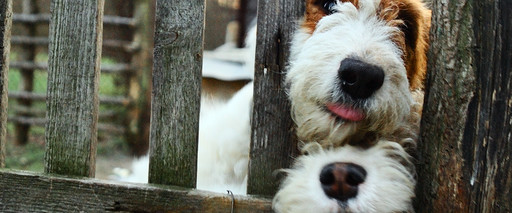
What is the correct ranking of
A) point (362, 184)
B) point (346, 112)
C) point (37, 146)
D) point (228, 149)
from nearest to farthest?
1. point (362, 184)
2. point (346, 112)
3. point (228, 149)
4. point (37, 146)

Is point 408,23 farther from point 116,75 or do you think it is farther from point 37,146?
point 37,146

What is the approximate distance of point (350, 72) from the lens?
5.84 feet

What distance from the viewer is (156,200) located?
199cm

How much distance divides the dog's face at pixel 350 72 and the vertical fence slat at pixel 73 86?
74 cm

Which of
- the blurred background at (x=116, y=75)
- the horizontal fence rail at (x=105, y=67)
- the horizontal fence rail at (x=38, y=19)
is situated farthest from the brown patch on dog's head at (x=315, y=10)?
the horizontal fence rail at (x=38, y=19)

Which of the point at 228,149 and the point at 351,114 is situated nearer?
the point at 351,114

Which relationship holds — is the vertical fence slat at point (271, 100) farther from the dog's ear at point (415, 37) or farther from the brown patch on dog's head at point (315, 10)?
the dog's ear at point (415, 37)

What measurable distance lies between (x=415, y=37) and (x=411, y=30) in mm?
36

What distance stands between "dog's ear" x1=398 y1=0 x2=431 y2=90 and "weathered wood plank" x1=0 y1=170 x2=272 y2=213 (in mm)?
807

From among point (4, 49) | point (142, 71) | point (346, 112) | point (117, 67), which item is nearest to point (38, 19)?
point (117, 67)

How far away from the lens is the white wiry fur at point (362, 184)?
1.75 meters

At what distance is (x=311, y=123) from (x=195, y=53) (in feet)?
1.63

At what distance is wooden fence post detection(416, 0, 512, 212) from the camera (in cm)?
149

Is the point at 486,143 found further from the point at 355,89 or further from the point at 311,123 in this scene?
the point at 311,123
